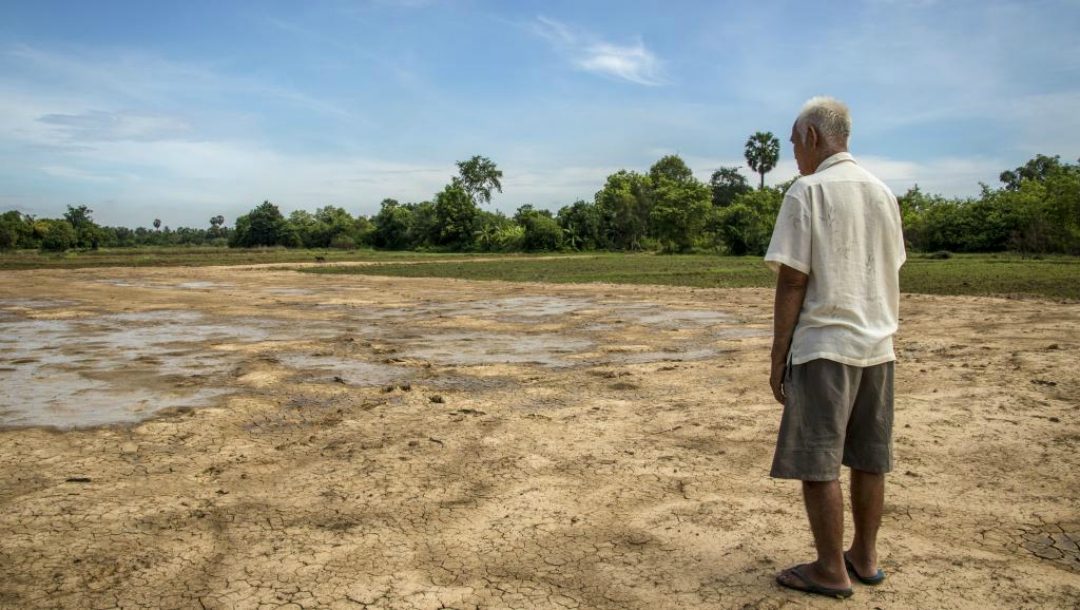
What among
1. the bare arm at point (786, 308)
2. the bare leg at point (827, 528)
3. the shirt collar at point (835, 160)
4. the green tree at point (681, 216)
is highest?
the green tree at point (681, 216)

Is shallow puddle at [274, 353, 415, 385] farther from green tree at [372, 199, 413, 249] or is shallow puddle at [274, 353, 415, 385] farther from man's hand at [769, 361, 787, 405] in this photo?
green tree at [372, 199, 413, 249]

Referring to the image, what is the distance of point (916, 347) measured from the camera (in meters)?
8.70

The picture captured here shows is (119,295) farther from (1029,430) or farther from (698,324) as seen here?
(1029,430)

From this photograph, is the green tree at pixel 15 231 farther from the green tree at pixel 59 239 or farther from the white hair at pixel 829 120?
the white hair at pixel 829 120

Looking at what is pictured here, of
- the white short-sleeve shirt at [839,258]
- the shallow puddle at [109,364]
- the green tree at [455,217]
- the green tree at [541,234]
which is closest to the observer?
the white short-sleeve shirt at [839,258]

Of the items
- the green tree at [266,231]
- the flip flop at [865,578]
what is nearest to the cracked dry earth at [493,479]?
the flip flop at [865,578]

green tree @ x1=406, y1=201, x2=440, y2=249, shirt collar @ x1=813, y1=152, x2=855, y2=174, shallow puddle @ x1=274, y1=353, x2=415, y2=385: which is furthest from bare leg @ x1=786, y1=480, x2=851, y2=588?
green tree @ x1=406, y1=201, x2=440, y2=249

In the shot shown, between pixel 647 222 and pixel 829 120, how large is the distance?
224 feet

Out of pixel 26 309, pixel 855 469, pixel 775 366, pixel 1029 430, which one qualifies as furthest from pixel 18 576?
pixel 26 309

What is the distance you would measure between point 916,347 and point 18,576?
28.3 ft

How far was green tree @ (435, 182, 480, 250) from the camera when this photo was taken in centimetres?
7225

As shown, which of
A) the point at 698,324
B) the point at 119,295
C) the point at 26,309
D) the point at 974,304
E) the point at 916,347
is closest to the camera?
the point at 916,347

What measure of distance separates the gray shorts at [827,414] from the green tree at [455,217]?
68.4 metres

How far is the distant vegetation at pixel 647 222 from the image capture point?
4256 centimetres
